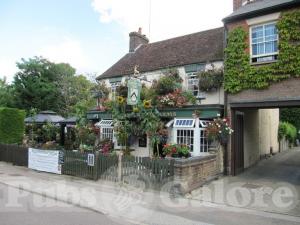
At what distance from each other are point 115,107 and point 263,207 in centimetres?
1064

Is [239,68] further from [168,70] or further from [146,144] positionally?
[146,144]

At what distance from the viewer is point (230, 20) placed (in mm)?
14773

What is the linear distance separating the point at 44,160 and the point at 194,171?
26.6 ft

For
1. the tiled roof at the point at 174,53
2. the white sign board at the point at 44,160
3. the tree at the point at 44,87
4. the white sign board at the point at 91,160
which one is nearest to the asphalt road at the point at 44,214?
the white sign board at the point at 91,160

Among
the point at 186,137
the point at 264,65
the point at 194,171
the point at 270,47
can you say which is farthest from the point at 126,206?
the point at 270,47

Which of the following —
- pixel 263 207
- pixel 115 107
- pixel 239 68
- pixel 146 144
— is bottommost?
pixel 263 207

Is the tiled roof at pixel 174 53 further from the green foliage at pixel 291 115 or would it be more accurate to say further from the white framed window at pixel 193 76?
the green foliage at pixel 291 115

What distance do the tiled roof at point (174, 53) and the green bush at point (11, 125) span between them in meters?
6.26

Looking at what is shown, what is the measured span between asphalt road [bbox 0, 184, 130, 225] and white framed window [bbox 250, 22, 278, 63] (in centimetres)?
991

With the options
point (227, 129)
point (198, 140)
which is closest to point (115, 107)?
point (198, 140)

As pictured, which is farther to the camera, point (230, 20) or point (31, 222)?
point (230, 20)

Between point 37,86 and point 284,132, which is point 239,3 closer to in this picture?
point 284,132

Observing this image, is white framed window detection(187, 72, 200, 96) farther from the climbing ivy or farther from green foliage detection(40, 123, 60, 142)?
green foliage detection(40, 123, 60, 142)

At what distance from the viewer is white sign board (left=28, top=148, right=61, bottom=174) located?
596 inches
